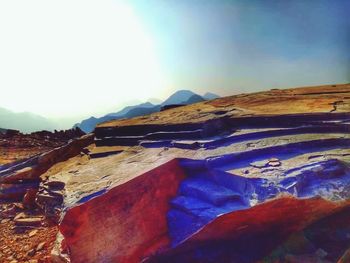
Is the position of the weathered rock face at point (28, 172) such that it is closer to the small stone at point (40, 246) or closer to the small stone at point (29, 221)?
the small stone at point (29, 221)

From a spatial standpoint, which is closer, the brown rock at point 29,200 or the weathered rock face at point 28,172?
the brown rock at point 29,200

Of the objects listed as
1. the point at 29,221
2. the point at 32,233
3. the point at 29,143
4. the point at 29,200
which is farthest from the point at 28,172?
the point at 29,143

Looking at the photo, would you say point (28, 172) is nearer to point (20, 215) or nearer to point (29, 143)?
point (20, 215)

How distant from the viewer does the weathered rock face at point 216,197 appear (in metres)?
2.52

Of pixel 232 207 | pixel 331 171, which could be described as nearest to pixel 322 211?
pixel 331 171

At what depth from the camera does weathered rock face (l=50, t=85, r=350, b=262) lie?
252cm

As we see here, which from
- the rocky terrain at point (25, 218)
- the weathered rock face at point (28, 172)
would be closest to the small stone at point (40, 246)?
the rocky terrain at point (25, 218)

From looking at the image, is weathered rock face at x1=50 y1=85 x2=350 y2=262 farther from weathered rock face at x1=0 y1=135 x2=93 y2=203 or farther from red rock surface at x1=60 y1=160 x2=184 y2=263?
weathered rock face at x1=0 y1=135 x2=93 y2=203

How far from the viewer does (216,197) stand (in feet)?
8.62

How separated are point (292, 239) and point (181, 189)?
112 centimetres

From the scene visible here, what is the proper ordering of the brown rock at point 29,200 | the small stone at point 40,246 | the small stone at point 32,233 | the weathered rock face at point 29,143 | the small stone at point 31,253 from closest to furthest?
the small stone at point 31,253 → the small stone at point 40,246 → the small stone at point 32,233 → the brown rock at point 29,200 → the weathered rock face at point 29,143

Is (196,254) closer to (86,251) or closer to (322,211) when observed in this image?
(86,251)

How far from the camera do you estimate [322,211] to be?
2674 millimetres

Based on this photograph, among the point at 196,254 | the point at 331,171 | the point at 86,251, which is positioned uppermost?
the point at 331,171
